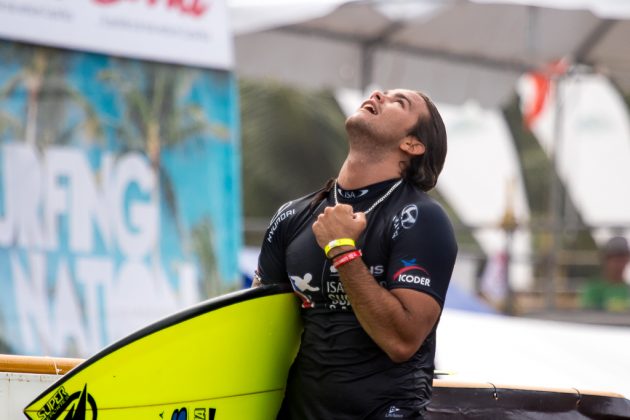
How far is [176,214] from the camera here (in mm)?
6445

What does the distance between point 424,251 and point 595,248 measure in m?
20.4

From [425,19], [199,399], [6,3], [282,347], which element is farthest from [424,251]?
[425,19]

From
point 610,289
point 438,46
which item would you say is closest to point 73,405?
point 610,289

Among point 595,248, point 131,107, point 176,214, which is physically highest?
point 131,107

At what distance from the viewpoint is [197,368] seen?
2.61 m

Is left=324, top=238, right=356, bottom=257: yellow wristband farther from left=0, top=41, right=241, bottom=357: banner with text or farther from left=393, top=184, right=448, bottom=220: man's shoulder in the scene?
left=0, top=41, right=241, bottom=357: banner with text

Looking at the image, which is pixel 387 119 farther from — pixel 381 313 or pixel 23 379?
pixel 23 379

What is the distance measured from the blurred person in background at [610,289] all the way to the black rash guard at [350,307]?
707 centimetres

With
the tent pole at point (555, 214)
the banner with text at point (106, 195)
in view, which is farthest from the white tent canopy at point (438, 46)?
the banner with text at point (106, 195)

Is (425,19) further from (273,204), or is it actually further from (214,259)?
(273,204)

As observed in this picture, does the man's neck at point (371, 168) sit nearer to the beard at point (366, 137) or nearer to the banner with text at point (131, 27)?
the beard at point (366, 137)

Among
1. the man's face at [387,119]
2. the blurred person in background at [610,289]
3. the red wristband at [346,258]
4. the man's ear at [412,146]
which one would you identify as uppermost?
the man's face at [387,119]

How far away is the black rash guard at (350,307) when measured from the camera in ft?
7.52

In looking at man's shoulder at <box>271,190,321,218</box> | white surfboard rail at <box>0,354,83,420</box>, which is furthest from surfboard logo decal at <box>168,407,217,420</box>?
man's shoulder at <box>271,190,321,218</box>
